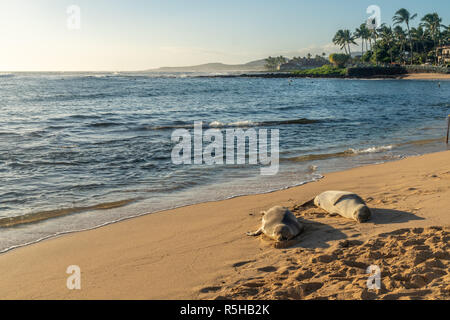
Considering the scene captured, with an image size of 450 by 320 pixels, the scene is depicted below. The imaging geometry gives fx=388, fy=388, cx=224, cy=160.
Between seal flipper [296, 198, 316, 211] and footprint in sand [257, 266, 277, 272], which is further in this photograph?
seal flipper [296, 198, 316, 211]

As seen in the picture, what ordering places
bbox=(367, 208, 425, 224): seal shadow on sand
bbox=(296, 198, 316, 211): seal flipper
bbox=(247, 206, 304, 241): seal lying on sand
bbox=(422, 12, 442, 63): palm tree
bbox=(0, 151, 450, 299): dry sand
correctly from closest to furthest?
bbox=(0, 151, 450, 299): dry sand
bbox=(247, 206, 304, 241): seal lying on sand
bbox=(367, 208, 425, 224): seal shadow on sand
bbox=(296, 198, 316, 211): seal flipper
bbox=(422, 12, 442, 63): palm tree

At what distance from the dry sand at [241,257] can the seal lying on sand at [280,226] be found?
176 millimetres

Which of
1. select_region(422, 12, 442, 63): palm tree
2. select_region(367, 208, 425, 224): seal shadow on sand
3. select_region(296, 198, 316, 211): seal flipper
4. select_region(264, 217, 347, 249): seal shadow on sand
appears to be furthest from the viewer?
select_region(422, 12, 442, 63): palm tree

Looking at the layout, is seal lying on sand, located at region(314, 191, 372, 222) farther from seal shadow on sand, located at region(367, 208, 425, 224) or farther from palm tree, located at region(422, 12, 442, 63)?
palm tree, located at region(422, 12, 442, 63)

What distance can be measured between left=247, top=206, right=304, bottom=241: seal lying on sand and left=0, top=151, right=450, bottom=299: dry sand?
176mm

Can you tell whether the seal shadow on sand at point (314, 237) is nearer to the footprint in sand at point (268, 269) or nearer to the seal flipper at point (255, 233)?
the seal flipper at point (255, 233)

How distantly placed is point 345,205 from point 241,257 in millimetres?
2550

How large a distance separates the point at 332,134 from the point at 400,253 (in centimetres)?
1427

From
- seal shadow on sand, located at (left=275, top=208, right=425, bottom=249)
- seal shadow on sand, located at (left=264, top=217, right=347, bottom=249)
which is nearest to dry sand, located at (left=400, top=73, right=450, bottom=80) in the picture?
seal shadow on sand, located at (left=275, top=208, right=425, bottom=249)

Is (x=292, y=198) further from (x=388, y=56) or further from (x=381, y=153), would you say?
(x=388, y=56)

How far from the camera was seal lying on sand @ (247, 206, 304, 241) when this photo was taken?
6266mm

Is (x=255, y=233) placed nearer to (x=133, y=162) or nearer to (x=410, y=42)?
(x=133, y=162)

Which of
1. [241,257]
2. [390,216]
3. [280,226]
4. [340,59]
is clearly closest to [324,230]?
[280,226]

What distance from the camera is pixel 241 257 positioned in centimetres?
581
